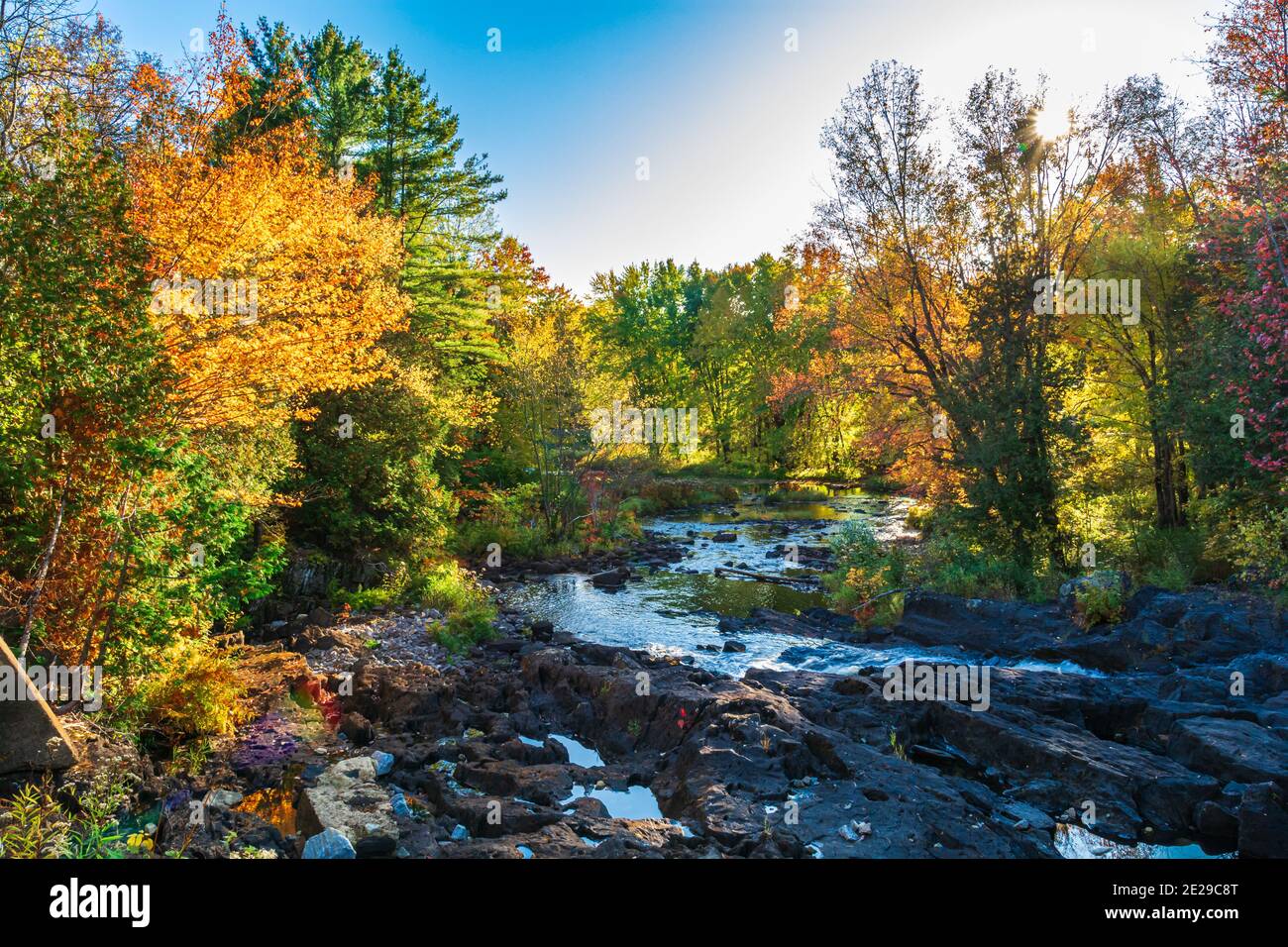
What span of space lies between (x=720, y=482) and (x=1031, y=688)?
3207 cm

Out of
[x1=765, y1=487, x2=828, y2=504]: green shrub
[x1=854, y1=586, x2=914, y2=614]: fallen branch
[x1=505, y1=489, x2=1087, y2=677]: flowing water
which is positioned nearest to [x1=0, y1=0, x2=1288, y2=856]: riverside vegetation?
[x1=854, y1=586, x2=914, y2=614]: fallen branch

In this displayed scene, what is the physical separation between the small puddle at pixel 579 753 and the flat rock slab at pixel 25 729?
4837mm

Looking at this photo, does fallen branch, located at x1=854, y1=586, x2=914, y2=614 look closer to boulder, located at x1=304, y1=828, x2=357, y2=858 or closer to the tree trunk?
boulder, located at x1=304, y1=828, x2=357, y2=858

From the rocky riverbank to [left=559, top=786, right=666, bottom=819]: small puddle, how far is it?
38mm

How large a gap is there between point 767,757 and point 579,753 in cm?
259

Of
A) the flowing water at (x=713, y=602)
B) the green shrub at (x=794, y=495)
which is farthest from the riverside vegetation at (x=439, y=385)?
the green shrub at (x=794, y=495)

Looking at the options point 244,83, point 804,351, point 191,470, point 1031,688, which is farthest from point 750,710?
point 804,351

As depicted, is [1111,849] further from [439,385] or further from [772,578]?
[439,385]

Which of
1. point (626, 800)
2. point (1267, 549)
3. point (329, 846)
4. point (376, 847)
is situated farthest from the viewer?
point (1267, 549)

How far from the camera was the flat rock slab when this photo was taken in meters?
5.59

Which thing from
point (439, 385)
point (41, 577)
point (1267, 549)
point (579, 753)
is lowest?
point (579, 753)

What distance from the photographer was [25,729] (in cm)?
577

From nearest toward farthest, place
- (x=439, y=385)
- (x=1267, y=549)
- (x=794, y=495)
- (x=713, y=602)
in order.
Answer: (x=1267, y=549), (x=713, y=602), (x=439, y=385), (x=794, y=495)

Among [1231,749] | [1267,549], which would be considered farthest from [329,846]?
[1267,549]
